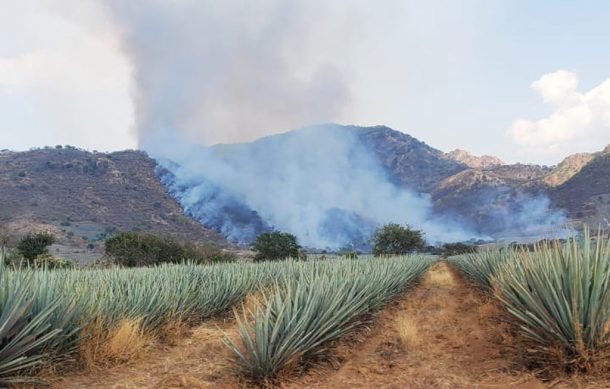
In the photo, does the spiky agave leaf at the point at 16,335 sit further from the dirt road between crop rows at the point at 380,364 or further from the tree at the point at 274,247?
the tree at the point at 274,247

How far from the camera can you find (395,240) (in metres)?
49.6

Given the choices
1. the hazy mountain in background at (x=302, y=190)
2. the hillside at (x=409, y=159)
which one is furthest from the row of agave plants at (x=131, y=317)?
the hillside at (x=409, y=159)

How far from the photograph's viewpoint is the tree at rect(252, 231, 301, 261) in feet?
137

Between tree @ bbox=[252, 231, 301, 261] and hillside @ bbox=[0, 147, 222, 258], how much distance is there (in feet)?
74.3

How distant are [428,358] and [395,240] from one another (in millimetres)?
44321

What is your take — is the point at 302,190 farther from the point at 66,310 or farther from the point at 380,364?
the point at 66,310

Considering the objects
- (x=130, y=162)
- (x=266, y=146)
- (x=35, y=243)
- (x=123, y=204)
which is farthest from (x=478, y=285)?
(x=266, y=146)

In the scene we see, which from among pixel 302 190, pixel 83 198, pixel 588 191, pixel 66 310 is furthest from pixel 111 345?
pixel 302 190

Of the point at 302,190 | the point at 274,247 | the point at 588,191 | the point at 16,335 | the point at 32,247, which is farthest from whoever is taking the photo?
the point at 302,190

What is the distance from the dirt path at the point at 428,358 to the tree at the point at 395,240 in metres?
40.0

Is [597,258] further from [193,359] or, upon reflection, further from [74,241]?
[74,241]

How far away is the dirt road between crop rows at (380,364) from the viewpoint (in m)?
4.96

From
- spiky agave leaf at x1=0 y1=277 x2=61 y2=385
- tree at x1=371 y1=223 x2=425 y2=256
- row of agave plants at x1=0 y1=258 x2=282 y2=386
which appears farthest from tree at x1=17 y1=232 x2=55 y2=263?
tree at x1=371 y1=223 x2=425 y2=256

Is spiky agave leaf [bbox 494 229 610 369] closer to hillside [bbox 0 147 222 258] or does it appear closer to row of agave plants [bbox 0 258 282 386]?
row of agave plants [bbox 0 258 282 386]
